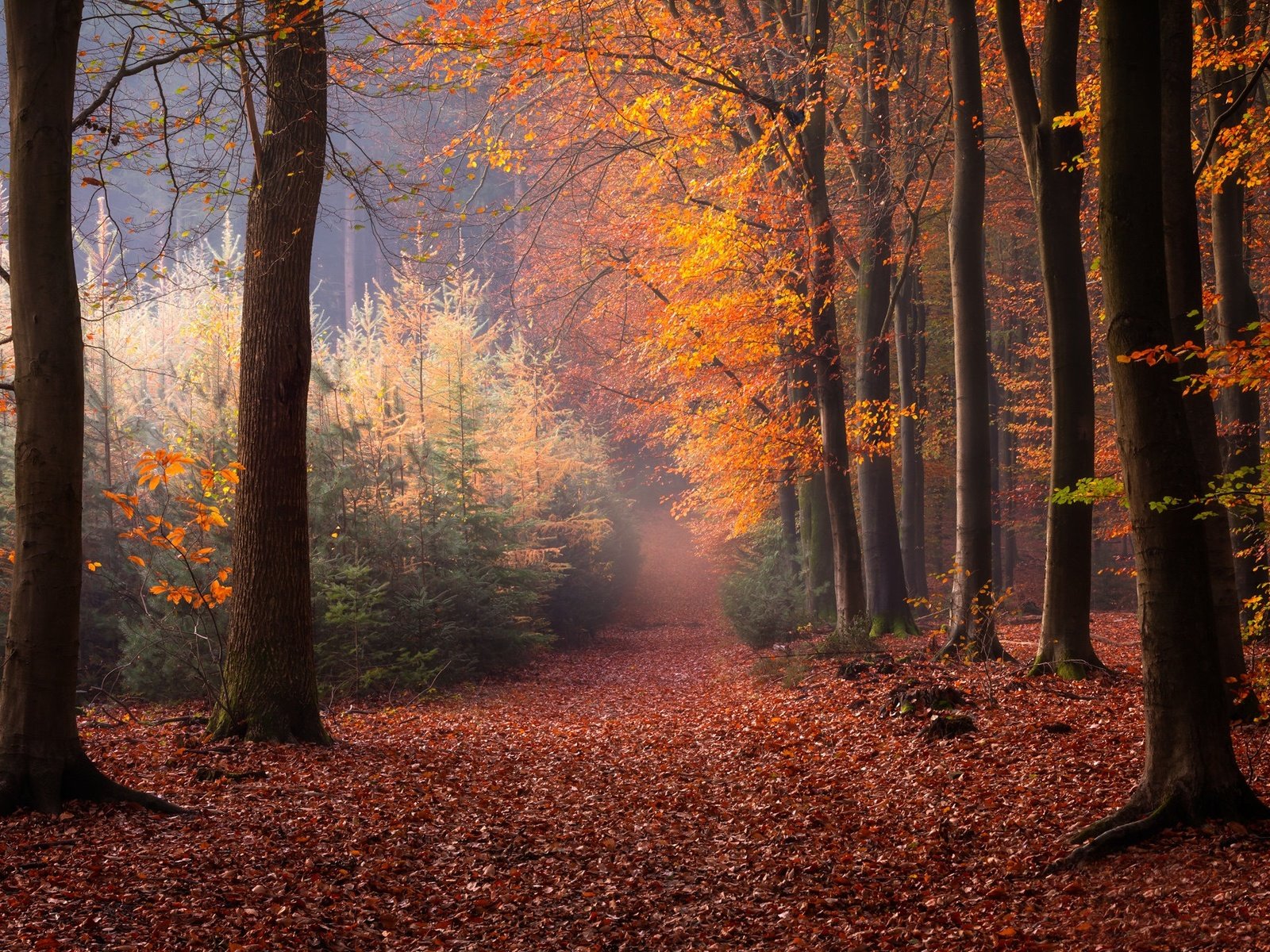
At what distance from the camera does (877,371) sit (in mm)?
14250

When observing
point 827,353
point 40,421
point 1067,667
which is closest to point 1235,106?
point 1067,667

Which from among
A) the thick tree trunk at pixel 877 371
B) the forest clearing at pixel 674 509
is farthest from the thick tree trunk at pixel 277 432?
the thick tree trunk at pixel 877 371

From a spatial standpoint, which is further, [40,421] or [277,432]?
[277,432]

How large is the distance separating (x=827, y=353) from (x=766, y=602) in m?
5.24

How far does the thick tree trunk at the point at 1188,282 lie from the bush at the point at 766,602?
932 centimetres

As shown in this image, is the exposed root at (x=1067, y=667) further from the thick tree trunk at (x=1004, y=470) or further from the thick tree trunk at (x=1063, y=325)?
the thick tree trunk at (x=1004, y=470)

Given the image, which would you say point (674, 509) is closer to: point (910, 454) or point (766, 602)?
point (766, 602)

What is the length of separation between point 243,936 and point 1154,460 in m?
4.66

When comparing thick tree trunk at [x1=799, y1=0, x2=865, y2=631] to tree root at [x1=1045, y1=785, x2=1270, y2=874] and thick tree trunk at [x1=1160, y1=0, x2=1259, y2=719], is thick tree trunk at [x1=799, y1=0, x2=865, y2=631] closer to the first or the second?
thick tree trunk at [x1=1160, y1=0, x2=1259, y2=719]

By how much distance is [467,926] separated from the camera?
445cm

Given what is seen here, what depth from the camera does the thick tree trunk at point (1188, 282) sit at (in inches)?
258

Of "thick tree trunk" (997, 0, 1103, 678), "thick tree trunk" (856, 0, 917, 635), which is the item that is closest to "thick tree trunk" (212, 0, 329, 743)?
"thick tree trunk" (997, 0, 1103, 678)

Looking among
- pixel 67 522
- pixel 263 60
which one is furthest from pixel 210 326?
pixel 67 522

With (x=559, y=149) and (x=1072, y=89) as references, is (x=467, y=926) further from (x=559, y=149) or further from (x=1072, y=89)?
(x=559, y=149)
